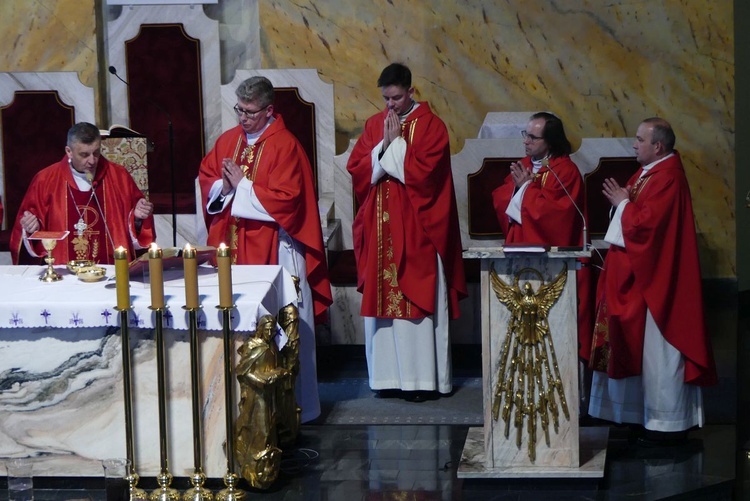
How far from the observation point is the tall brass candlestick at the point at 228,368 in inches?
196

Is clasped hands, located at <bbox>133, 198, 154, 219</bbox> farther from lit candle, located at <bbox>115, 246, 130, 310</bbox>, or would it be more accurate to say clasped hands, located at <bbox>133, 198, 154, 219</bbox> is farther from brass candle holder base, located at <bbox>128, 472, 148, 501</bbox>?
brass candle holder base, located at <bbox>128, 472, 148, 501</bbox>

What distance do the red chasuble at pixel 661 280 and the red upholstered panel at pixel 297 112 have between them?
9.94ft

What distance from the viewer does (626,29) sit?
9.11 metres

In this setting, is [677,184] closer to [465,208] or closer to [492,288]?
[492,288]

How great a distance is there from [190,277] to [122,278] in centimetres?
27

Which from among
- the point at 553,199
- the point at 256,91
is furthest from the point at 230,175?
the point at 553,199

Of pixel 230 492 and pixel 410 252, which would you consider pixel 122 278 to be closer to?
pixel 230 492

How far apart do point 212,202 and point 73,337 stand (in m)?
1.37

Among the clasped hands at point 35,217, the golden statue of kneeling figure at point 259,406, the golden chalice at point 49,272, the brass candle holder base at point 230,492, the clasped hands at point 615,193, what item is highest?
the clasped hands at point 615,193

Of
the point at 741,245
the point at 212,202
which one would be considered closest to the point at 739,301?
the point at 741,245

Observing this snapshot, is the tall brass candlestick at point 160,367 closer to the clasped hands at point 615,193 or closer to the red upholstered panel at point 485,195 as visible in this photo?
the clasped hands at point 615,193

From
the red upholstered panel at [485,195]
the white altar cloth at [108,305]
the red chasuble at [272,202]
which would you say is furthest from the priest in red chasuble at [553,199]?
the white altar cloth at [108,305]

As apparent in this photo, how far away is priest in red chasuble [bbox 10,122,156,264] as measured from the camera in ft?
22.0

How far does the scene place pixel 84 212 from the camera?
674 centimetres
